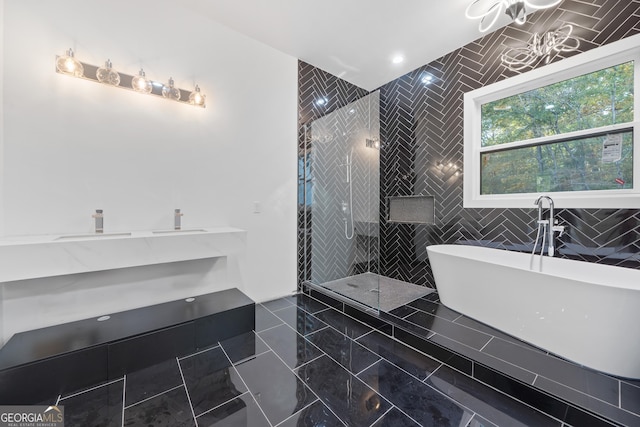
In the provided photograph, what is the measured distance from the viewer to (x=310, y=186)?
131 inches

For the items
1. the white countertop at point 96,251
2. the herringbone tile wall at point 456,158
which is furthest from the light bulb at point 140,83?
the herringbone tile wall at point 456,158

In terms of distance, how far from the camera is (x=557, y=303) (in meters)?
1.75

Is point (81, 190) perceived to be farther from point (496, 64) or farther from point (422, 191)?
point (496, 64)

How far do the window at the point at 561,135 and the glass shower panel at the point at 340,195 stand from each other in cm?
122

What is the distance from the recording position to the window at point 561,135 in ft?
7.02

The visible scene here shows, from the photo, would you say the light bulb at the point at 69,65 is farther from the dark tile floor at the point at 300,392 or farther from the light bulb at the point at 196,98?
the dark tile floor at the point at 300,392

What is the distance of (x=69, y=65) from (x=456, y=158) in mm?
3750

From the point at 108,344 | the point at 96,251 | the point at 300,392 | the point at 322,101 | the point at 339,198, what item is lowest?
the point at 300,392

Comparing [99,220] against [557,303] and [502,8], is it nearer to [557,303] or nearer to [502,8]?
[557,303]

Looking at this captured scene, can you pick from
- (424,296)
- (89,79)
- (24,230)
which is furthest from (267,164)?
(424,296)

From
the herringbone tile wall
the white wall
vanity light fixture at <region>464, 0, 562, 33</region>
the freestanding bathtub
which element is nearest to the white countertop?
the white wall

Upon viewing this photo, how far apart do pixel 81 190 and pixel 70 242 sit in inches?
20.2

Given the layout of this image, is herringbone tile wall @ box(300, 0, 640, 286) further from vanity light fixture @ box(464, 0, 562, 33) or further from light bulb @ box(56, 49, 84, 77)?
light bulb @ box(56, 49, 84, 77)

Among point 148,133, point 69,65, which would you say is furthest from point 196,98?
point 69,65
